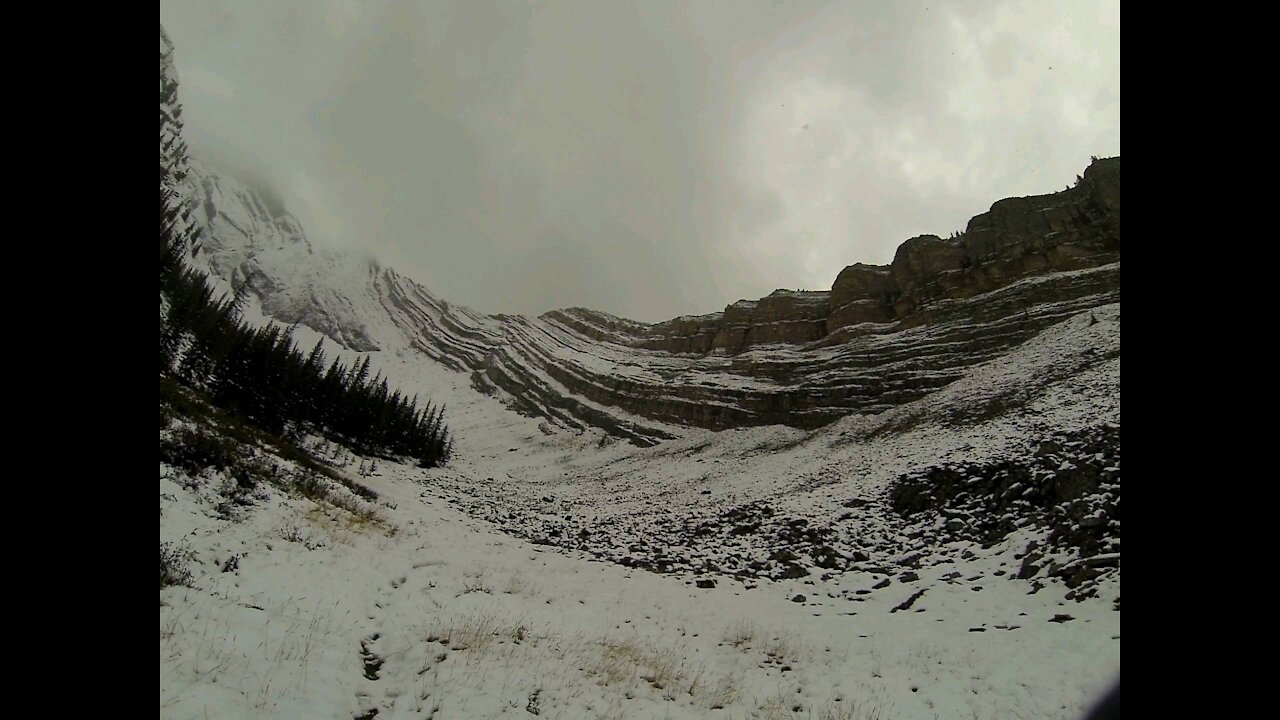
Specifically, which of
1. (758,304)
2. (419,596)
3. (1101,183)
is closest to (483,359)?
(758,304)

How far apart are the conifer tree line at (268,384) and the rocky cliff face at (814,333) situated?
12.5 metres

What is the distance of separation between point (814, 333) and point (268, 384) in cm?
5269

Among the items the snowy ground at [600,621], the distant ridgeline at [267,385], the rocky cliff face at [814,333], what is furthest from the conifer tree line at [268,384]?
the snowy ground at [600,621]

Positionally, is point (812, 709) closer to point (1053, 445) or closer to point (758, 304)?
point (1053, 445)

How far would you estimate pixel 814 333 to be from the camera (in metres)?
63.6

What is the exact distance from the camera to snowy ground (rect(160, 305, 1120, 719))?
616 centimetres

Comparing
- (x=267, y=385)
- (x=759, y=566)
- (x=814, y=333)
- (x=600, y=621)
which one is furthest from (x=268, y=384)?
(x=814, y=333)

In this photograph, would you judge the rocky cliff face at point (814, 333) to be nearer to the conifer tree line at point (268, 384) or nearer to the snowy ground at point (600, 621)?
the snowy ground at point (600, 621)

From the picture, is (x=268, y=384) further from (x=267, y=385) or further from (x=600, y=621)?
(x=600, y=621)

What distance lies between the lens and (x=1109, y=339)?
2991 cm

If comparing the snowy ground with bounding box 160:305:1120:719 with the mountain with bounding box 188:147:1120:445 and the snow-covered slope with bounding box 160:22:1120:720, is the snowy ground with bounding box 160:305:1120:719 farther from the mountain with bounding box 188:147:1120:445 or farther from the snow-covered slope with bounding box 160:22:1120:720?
the mountain with bounding box 188:147:1120:445

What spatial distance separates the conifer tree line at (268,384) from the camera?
32469mm

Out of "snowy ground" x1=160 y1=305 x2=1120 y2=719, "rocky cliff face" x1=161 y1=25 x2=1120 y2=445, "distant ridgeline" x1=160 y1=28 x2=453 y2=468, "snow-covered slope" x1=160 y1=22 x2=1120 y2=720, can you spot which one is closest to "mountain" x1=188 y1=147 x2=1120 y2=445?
"rocky cliff face" x1=161 y1=25 x2=1120 y2=445
